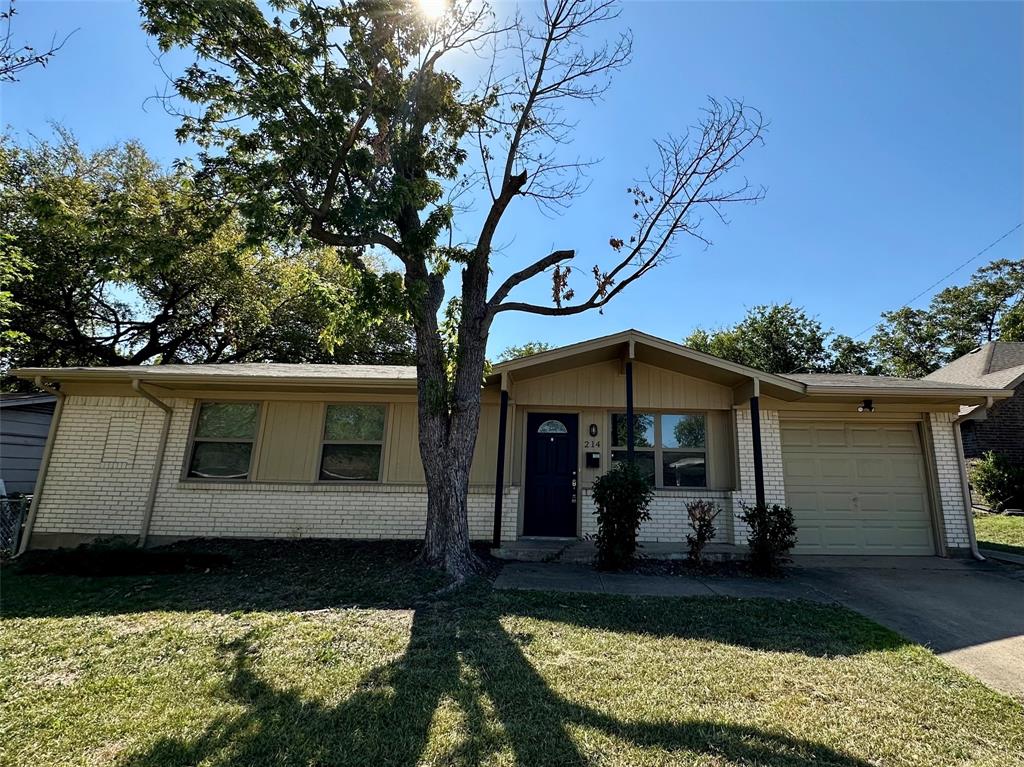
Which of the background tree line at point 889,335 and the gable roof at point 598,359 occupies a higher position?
the background tree line at point 889,335

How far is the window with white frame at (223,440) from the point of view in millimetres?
8141

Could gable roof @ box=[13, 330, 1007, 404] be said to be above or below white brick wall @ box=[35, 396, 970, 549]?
above

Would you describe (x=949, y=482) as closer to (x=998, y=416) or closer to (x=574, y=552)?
(x=574, y=552)

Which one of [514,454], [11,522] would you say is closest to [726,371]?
[514,454]

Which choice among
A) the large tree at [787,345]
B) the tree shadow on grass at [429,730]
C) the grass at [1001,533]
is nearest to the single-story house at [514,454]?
the grass at [1001,533]

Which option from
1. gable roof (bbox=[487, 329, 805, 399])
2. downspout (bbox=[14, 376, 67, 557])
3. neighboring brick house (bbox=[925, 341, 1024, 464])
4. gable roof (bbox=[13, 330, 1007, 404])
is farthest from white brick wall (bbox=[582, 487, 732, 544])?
neighboring brick house (bbox=[925, 341, 1024, 464])

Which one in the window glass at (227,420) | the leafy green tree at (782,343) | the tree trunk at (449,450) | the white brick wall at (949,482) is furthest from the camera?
the leafy green tree at (782,343)

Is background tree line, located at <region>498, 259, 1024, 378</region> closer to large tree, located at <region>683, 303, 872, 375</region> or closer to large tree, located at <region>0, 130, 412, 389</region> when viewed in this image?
large tree, located at <region>683, 303, 872, 375</region>

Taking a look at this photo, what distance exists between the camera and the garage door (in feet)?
25.9

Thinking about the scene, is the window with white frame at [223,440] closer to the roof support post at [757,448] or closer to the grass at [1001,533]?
the roof support post at [757,448]

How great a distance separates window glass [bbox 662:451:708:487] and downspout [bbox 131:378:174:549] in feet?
28.0

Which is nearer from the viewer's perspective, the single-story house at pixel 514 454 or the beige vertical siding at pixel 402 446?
the single-story house at pixel 514 454

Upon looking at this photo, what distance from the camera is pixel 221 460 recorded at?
8.17 meters

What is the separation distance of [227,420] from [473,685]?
280 inches
